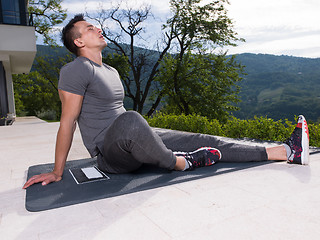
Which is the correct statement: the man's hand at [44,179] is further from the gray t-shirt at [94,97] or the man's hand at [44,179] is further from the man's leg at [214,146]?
the man's leg at [214,146]

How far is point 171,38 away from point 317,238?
16.2 metres

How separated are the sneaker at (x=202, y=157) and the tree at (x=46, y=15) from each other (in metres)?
18.7

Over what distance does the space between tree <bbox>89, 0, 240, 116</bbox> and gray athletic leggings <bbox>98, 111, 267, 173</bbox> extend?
46.7 feet

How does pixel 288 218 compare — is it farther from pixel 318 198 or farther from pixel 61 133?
pixel 61 133

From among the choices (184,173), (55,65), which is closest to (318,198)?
(184,173)

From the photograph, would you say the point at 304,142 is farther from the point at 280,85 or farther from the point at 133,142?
the point at 280,85

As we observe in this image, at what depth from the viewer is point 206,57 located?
16.4 metres

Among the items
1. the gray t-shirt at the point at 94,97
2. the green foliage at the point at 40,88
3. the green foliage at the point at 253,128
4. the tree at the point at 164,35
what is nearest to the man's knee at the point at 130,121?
the gray t-shirt at the point at 94,97

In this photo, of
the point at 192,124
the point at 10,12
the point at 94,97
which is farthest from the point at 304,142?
the point at 10,12

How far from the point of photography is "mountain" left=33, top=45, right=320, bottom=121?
34.0m

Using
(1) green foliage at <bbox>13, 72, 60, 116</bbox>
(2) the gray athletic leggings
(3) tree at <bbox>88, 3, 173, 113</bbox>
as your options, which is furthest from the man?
(1) green foliage at <bbox>13, 72, 60, 116</bbox>

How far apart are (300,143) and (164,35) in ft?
49.4

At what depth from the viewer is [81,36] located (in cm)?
206

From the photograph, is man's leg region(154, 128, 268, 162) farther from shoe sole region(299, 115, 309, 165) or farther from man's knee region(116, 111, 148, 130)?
man's knee region(116, 111, 148, 130)
